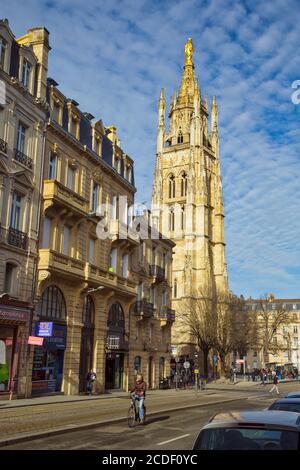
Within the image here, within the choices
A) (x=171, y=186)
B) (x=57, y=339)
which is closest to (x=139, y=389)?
(x=57, y=339)

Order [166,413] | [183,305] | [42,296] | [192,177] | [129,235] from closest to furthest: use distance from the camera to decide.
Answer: [166,413], [42,296], [129,235], [183,305], [192,177]

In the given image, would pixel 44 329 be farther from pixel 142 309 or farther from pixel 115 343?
pixel 142 309

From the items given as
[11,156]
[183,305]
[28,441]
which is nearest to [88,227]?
[11,156]

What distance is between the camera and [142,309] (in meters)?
40.6

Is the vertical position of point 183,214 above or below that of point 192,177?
below

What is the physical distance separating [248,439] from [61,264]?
78.4 feet

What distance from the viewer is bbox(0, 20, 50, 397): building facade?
84.0 ft

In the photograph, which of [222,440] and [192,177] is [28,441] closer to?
[222,440]

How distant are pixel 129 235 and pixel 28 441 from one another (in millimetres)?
26261

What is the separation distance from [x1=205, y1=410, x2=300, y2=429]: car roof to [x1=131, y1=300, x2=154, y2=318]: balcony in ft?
109

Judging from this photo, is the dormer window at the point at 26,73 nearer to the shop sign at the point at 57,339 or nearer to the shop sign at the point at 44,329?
the shop sign at the point at 44,329

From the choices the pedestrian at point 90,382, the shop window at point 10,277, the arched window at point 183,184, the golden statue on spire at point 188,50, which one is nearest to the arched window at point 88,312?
the pedestrian at point 90,382

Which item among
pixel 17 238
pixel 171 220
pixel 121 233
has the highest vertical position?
pixel 171 220

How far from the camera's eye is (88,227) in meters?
33.5
